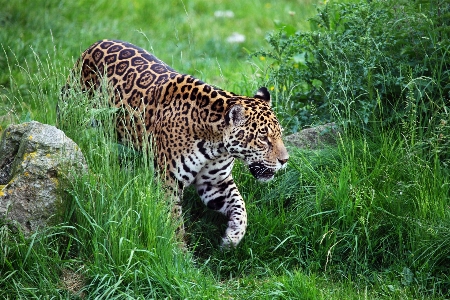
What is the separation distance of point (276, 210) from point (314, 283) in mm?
1328

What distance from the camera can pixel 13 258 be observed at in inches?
213

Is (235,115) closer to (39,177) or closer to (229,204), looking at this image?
(229,204)

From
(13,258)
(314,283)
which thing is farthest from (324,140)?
(13,258)

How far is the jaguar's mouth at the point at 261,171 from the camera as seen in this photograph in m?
6.18

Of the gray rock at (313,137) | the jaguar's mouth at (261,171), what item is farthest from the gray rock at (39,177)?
the gray rock at (313,137)

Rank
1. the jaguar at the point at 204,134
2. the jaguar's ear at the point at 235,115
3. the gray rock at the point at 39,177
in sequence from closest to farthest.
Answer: the gray rock at the point at 39,177 < the jaguar's ear at the point at 235,115 < the jaguar at the point at 204,134

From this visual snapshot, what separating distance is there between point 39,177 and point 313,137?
2.91 meters

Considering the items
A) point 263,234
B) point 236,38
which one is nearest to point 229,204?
point 263,234

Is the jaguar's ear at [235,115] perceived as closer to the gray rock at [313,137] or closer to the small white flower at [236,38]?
the gray rock at [313,137]

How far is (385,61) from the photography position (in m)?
6.90

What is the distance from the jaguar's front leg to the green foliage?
3.82 ft

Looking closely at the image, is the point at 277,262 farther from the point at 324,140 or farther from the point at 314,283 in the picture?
the point at 324,140

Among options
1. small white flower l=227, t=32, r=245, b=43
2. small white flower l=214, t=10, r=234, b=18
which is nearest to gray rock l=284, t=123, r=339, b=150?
small white flower l=227, t=32, r=245, b=43

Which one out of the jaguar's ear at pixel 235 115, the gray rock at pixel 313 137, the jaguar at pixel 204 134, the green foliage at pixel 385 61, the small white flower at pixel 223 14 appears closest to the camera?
the jaguar's ear at pixel 235 115
